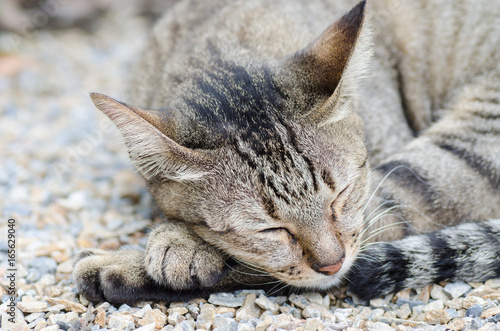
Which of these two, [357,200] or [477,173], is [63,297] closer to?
[357,200]

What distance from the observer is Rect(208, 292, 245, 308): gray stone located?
7.55ft

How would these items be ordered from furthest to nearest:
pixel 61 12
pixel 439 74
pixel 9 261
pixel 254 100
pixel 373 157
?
pixel 61 12 → pixel 439 74 → pixel 373 157 → pixel 9 261 → pixel 254 100

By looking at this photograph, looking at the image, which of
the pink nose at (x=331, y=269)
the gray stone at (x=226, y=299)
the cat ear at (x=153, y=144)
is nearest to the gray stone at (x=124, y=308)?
the gray stone at (x=226, y=299)

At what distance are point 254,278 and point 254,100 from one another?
2.80 ft

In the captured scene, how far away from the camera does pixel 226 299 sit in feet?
7.66

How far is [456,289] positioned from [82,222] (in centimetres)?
228

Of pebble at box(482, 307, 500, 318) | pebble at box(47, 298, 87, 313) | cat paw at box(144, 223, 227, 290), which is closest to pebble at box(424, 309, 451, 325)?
pebble at box(482, 307, 500, 318)

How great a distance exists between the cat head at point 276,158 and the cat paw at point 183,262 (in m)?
0.07

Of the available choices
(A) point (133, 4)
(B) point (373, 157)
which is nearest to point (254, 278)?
(B) point (373, 157)

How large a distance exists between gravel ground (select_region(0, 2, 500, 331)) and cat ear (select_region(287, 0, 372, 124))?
0.91 metres

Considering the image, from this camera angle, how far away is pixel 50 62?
5586 mm

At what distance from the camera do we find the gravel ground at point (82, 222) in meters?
2.17

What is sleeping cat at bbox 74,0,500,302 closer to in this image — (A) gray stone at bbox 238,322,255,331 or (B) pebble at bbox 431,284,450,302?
(B) pebble at bbox 431,284,450,302

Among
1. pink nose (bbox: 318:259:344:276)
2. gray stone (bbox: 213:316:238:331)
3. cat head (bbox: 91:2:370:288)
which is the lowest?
gray stone (bbox: 213:316:238:331)
